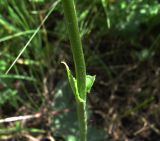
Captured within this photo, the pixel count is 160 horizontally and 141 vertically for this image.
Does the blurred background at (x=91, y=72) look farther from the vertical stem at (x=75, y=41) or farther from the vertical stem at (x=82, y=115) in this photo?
the vertical stem at (x=75, y=41)

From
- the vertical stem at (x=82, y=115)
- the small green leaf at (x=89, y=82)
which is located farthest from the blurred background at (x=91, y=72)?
the small green leaf at (x=89, y=82)

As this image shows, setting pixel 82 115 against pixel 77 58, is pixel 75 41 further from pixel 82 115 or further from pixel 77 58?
pixel 82 115

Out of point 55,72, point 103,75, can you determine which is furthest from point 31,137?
point 103,75

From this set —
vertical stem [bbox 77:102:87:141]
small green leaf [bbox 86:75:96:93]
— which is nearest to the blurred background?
vertical stem [bbox 77:102:87:141]

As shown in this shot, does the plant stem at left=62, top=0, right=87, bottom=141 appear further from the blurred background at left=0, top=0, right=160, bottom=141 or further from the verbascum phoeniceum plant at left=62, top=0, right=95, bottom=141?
the blurred background at left=0, top=0, right=160, bottom=141

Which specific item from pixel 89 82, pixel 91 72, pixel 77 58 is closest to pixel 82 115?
pixel 89 82

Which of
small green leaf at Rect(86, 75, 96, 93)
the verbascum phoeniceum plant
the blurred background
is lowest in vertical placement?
the blurred background

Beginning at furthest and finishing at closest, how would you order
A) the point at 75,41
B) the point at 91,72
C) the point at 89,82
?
the point at 91,72 < the point at 89,82 < the point at 75,41

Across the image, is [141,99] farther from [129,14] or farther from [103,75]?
[129,14]
